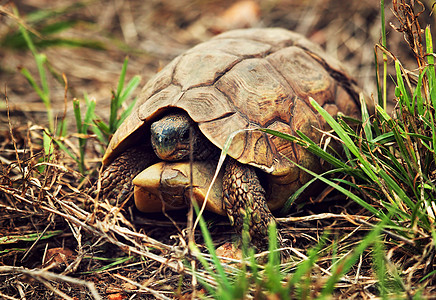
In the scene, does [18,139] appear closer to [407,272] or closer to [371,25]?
[407,272]

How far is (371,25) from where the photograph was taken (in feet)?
16.4

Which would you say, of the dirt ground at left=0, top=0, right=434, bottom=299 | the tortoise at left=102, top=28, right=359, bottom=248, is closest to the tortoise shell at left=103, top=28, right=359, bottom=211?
the tortoise at left=102, top=28, right=359, bottom=248

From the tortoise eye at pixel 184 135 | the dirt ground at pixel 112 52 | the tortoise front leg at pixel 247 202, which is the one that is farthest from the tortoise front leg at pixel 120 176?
the tortoise front leg at pixel 247 202

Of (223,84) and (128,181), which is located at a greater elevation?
(223,84)

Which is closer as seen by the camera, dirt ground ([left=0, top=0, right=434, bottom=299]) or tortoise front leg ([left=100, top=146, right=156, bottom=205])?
dirt ground ([left=0, top=0, right=434, bottom=299])

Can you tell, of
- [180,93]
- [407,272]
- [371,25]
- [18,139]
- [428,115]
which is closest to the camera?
[407,272]

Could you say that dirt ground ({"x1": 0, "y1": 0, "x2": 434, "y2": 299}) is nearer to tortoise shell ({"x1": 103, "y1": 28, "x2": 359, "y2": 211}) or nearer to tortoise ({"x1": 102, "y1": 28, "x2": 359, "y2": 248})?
tortoise ({"x1": 102, "y1": 28, "x2": 359, "y2": 248})

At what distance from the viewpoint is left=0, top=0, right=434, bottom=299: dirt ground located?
2.35m

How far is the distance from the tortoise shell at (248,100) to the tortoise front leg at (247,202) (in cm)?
9

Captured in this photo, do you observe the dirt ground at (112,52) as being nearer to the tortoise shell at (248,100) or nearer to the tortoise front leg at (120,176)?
the tortoise front leg at (120,176)

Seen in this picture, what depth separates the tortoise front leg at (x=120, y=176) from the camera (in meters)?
2.56

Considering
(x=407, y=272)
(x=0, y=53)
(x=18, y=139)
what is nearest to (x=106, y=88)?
(x=0, y=53)

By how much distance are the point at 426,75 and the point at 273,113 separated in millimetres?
848

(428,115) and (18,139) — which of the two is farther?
(18,139)
